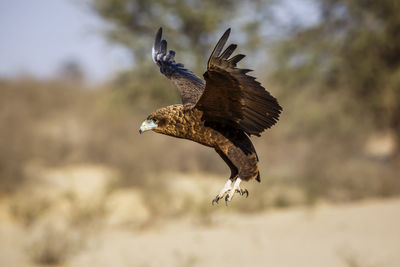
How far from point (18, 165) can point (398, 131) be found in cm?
1080

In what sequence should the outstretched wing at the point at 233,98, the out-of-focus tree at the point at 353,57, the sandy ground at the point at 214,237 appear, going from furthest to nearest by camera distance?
the out-of-focus tree at the point at 353,57 → the sandy ground at the point at 214,237 → the outstretched wing at the point at 233,98

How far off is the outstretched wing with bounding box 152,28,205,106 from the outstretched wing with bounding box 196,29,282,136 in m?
0.47

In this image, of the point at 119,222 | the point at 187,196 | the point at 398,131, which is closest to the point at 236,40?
the point at 398,131

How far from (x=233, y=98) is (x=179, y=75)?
1.50 metres

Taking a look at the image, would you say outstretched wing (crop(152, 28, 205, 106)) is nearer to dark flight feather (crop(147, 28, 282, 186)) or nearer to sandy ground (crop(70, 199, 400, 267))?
dark flight feather (crop(147, 28, 282, 186))

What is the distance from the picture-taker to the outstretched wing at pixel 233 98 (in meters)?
3.72

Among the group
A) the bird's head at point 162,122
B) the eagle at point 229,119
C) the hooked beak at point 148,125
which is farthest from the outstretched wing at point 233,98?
the hooked beak at point 148,125

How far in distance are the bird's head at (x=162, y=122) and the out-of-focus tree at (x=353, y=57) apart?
1074 centimetres

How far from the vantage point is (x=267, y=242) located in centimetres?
784

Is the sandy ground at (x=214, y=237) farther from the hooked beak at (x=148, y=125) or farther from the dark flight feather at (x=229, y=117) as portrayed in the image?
the hooked beak at (x=148, y=125)

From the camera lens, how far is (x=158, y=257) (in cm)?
710

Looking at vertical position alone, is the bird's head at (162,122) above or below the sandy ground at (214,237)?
below

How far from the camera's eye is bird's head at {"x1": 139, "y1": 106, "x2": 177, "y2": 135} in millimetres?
4215

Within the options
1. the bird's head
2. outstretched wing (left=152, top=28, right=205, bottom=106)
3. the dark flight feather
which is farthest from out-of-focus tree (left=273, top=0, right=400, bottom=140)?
A: the bird's head
